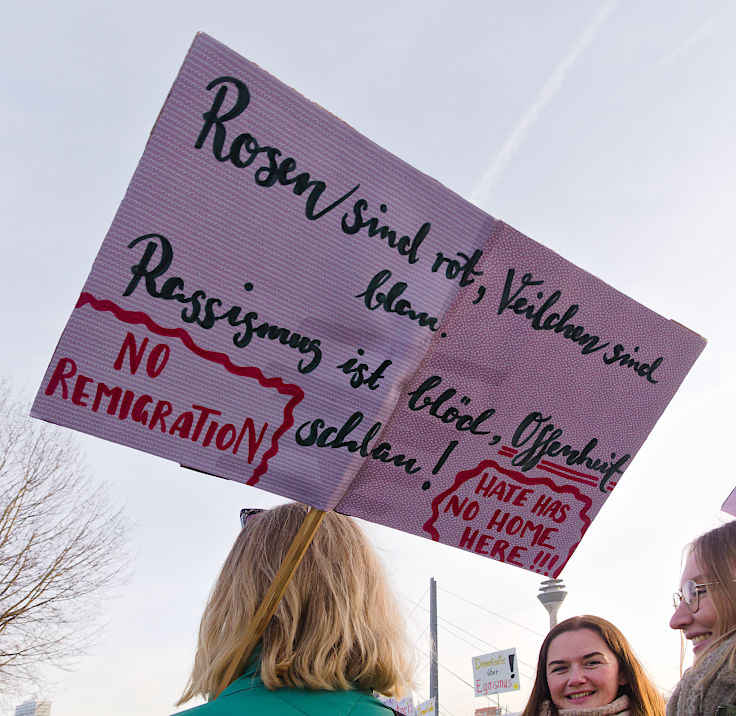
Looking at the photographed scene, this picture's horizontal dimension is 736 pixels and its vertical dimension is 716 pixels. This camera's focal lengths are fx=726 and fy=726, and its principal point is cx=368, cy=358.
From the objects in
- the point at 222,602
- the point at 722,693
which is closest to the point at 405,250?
the point at 222,602

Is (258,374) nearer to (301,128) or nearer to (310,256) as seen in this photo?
(310,256)

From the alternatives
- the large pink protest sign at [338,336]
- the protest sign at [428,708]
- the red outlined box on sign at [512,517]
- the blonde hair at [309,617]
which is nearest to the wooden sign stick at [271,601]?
the blonde hair at [309,617]

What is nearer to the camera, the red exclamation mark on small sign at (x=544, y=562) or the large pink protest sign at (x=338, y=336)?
the large pink protest sign at (x=338, y=336)

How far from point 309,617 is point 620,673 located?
1704 mm

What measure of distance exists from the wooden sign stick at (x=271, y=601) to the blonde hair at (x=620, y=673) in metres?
1.69

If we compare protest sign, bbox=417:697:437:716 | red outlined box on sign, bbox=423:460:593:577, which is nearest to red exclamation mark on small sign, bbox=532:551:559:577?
red outlined box on sign, bbox=423:460:593:577

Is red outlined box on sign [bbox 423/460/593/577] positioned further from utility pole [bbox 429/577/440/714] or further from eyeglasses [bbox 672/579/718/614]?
utility pole [bbox 429/577/440/714]

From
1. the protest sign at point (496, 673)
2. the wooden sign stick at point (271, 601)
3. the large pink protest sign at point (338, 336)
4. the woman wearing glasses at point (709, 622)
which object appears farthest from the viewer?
the protest sign at point (496, 673)

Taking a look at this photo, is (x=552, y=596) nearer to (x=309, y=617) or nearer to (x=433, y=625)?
(x=433, y=625)

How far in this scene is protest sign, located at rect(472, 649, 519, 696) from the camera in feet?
51.6

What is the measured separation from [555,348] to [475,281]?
0.34 metres

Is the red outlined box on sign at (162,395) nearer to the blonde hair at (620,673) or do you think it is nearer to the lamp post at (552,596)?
the blonde hair at (620,673)

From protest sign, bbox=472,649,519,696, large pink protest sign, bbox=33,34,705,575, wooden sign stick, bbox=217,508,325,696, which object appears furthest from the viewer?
protest sign, bbox=472,649,519,696

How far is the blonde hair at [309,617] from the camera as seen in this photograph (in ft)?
5.46
